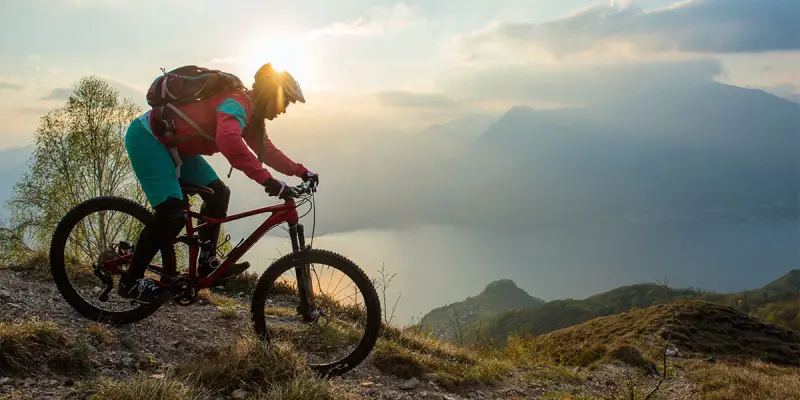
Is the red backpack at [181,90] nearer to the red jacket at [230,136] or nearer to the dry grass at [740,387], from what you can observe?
the red jacket at [230,136]

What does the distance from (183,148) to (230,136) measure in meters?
0.85

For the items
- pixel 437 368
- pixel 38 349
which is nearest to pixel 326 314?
pixel 437 368

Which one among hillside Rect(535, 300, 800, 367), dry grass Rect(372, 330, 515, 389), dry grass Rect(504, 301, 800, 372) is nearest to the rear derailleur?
dry grass Rect(372, 330, 515, 389)

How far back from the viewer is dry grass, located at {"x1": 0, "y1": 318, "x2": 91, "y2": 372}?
154 inches

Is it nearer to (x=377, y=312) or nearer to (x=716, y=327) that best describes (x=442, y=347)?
(x=377, y=312)

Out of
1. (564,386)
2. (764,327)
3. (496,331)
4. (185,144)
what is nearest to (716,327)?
(764,327)

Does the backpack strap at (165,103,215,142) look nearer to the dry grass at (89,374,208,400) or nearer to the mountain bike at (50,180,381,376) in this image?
the mountain bike at (50,180,381,376)

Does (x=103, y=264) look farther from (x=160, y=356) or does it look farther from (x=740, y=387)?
(x=740, y=387)

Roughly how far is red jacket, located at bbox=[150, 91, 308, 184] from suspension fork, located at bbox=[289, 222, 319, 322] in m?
0.67

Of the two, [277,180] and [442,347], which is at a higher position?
[277,180]

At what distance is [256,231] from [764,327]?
64.8ft

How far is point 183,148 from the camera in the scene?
4.76m

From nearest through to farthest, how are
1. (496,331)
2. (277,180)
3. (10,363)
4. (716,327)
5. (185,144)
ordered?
(10,363) → (277,180) → (185,144) → (716,327) → (496,331)

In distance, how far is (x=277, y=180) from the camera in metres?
4.32
